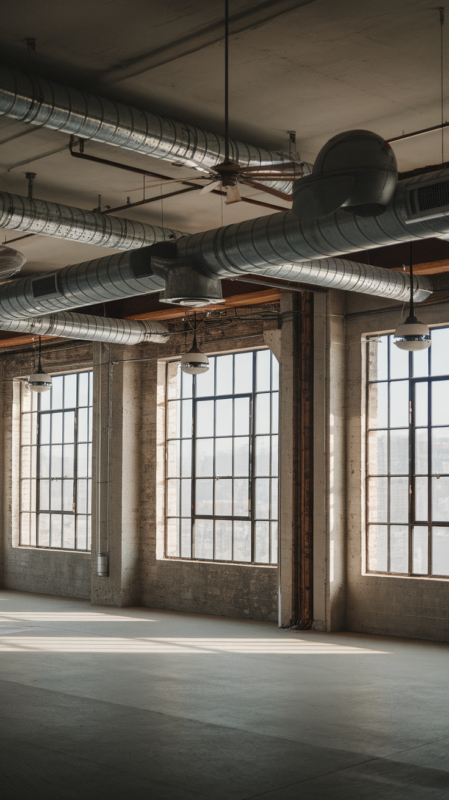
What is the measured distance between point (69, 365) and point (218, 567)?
637 centimetres

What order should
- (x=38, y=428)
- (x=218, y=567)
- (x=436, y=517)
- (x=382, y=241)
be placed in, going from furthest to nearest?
(x=38, y=428) → (x=218, y=567) → (x=436, y=517) → (x=382, y=241)

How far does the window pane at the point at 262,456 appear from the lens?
49.9 feet

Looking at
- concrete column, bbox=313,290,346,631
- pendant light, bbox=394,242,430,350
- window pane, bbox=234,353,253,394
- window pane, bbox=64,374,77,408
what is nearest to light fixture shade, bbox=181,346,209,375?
concrete column, bbox=313,290,346,631

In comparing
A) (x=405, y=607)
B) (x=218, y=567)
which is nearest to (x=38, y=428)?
(x=218, y=567)

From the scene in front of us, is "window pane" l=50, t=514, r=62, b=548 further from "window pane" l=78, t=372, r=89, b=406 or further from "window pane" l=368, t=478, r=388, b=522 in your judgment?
"window pane" l=368, t=478, r=388, b=522

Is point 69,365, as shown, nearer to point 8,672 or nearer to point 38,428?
point 38,428

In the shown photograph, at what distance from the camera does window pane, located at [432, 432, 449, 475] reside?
A: 495 inches

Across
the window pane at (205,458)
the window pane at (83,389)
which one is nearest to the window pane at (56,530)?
the window pane at (83,389)

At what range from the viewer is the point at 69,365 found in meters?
19.4

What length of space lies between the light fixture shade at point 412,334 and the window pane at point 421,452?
2.67m

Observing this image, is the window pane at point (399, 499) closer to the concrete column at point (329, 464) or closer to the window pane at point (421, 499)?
the window pane at point (421, 499)

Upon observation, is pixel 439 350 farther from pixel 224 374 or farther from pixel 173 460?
pixel 173 460

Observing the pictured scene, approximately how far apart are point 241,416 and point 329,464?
2.84 metres

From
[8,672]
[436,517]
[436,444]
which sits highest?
[436,444]
